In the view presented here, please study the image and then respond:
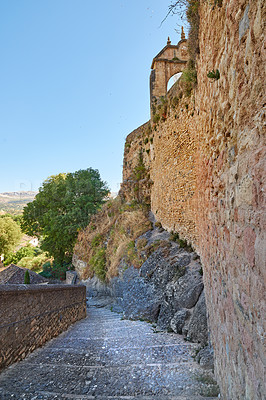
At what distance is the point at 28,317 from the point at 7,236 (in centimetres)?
2813

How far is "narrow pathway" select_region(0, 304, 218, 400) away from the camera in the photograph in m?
3.53

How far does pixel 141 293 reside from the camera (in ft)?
27.0

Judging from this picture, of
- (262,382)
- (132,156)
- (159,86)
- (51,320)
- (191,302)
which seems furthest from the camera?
(132,156)

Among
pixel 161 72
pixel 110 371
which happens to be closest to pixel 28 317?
pixel 110 371

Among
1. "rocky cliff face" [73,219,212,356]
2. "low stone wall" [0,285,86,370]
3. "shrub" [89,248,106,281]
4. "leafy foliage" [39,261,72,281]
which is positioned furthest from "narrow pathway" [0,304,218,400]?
"leafy foliage" [39,261,72,281]

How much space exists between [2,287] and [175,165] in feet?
21.0

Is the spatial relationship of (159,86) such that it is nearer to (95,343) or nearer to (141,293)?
(141,293)

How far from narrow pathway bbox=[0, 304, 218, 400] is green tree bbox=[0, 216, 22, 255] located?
27812mm

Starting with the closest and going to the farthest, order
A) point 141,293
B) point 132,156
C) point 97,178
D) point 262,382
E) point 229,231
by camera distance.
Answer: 1. point 262,382
2. point 229,231
3. point 141,293
4. point 132,156
5. point 97,178

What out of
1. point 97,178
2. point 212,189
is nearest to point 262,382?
point 212,189

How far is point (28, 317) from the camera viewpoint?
564cm

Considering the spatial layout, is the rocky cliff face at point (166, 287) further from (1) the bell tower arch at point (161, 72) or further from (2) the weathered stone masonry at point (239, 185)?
(1) the bell tower arch at point (161, 72)

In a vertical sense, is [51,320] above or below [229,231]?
below

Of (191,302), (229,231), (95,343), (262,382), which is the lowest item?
(95,343)
